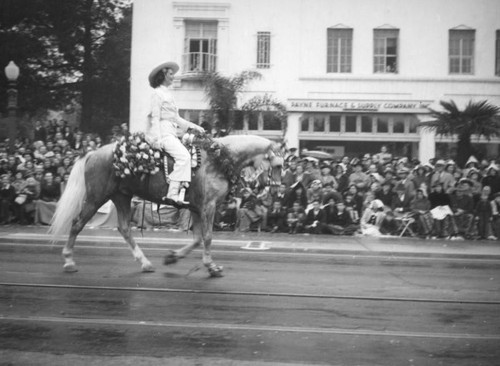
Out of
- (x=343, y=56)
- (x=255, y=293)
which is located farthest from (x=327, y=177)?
(x=343, y=56)

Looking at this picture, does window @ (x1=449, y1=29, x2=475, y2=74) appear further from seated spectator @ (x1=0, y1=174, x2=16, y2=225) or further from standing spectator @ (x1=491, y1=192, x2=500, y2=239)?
seated spectator @ (x1=0, y1=174, x2=16, y2=225)

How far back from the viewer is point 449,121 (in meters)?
22.0

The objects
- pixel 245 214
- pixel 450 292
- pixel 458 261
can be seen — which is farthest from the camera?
pixel 245 214

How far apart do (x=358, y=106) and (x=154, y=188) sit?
761 inches

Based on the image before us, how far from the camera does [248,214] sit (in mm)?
16812

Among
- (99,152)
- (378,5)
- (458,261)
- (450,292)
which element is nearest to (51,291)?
(99,152)

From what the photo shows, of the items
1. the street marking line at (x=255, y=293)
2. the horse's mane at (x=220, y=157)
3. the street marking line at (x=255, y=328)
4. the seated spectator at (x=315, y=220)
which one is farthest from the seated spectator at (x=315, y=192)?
the street marking line at (x=255, y=328)

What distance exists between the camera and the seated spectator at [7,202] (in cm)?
1728

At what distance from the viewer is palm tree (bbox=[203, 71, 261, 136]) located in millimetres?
25469

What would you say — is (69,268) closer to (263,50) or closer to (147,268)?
(147,268)

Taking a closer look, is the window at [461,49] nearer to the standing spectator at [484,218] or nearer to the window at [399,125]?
the window at [399,125]

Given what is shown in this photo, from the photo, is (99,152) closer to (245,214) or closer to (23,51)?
(245,214)

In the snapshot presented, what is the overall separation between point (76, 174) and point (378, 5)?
2100 cm

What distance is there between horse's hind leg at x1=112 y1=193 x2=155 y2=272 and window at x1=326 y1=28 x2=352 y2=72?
19.4 meters
